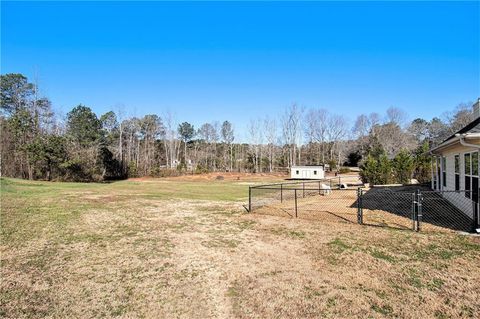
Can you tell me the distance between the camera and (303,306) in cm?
394

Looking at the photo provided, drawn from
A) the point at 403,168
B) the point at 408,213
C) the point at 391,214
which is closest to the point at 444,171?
the point at 408,213

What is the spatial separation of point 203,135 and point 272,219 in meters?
58.7

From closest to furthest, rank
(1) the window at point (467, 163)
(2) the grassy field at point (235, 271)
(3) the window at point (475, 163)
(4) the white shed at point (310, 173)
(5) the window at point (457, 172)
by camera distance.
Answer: (2) the grassy field at point (235, 271) < (3) the window at point (475, 163) < (1) the window at point (467, 163) < (5) the window at point (457, 172) < (4) the white shed at point (310, 173)

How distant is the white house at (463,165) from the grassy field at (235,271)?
8.71 feet

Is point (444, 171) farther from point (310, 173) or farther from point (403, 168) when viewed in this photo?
point (310, 173)

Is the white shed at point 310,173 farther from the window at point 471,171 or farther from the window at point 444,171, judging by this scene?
the window at point 471,171

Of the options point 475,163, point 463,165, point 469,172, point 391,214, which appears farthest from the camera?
point 391,214

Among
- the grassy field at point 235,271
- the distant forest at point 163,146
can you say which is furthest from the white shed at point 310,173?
the grassy field at point 235,271

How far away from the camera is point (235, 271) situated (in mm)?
5242

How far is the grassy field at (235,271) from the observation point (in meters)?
3.91

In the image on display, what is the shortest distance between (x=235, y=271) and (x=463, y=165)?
383 inches

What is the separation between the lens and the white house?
7.74 metres

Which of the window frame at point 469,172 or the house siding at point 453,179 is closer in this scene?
the window frame at point 469,172

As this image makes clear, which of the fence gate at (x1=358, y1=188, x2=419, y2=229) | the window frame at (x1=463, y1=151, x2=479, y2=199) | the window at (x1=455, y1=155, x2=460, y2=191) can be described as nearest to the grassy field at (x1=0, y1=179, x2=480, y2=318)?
the fence gate at (x1=358, y1=188, x2=419, y2=229)
